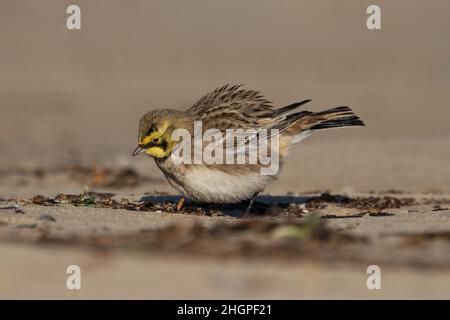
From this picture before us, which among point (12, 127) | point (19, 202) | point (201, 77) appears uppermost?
point (201, 77)

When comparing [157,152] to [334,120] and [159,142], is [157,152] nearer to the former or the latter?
[159,142]

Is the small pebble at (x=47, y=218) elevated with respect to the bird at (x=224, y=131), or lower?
lower

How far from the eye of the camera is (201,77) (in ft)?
83.1

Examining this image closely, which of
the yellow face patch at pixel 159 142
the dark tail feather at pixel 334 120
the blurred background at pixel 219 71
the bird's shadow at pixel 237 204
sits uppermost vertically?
the blurred background at pixel 219 71

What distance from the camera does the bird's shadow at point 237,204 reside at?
10086mm

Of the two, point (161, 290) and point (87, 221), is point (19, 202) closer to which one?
point (87, 221)

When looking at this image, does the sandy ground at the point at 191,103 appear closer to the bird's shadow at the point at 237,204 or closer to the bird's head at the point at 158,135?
the bird's shadow at the point at 237,204

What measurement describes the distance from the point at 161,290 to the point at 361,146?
10.6 m

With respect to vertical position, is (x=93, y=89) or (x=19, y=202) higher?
(x=93, y=89)

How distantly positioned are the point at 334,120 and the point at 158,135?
2174 mm

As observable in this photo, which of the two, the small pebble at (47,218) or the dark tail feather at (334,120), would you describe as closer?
the small pebble at (47,218)

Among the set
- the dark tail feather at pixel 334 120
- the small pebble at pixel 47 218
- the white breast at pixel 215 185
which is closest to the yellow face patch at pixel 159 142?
the white breast at pixel 215 185

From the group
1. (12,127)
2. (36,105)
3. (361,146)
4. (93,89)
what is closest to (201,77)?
(93,89)

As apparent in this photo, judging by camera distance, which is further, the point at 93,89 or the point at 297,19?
the point at 297,19
